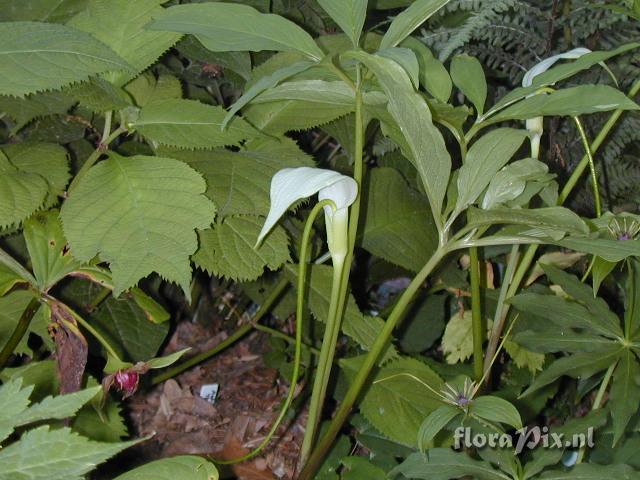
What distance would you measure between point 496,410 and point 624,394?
5.9 inches

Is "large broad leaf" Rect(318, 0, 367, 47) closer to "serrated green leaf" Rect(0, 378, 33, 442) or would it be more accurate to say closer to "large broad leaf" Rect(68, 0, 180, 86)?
"large broad leaf" Rect(68, 0, 180, 86)

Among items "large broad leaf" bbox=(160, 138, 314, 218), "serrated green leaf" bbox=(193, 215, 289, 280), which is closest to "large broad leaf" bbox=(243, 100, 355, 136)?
"large broad leaf" bbox=(160, 138, 314, 218)

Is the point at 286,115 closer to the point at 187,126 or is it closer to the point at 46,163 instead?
the point at 187,126

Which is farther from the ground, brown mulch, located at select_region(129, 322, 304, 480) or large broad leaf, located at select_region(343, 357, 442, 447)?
large broad leaf, located at select_region(343, 357, 442, 447)

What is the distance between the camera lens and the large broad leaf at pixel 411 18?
63cm

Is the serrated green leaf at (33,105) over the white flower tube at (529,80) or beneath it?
beneath

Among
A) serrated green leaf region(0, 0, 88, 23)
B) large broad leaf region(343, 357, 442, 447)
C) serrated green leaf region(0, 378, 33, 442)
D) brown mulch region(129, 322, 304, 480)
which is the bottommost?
brown mulch region(129, 322, 304, 480)

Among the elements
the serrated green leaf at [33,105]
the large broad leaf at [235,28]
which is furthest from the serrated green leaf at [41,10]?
the large broad leaf at [235,28]

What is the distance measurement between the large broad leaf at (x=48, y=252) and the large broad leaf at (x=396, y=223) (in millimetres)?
422

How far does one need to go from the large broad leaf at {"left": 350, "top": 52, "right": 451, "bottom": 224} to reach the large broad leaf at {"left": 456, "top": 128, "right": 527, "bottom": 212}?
0.10 feet

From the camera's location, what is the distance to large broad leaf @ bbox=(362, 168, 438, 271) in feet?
3.28

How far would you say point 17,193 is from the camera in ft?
2.42

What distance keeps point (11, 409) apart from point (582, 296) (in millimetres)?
657

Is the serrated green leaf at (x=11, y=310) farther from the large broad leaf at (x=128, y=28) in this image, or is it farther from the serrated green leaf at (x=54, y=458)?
the serrated green leaf at (x=54, y=458)
